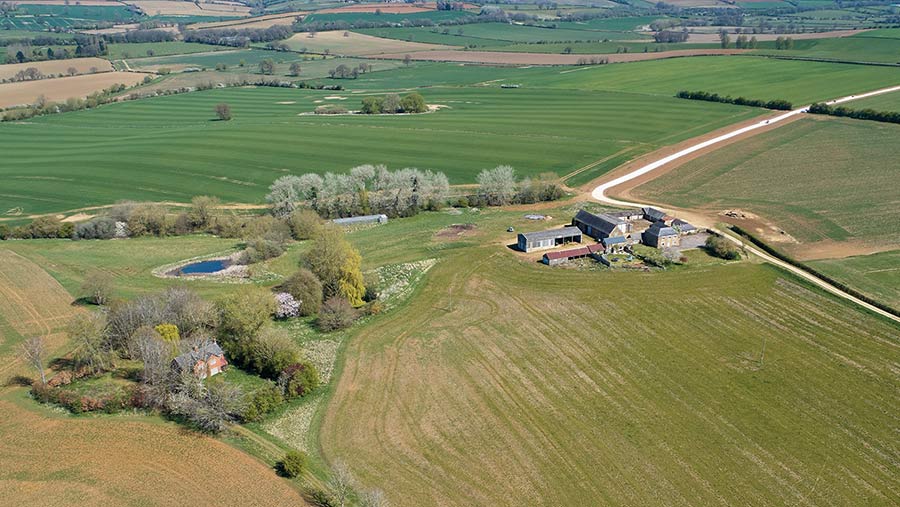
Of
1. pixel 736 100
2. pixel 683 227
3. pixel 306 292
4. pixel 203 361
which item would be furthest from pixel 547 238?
pixel 736 100

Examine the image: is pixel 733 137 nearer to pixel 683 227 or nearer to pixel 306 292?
pixel 683 227

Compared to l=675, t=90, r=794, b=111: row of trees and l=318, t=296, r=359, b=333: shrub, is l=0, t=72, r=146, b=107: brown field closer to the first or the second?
l=318, t=296, r=359, b=333: shrub

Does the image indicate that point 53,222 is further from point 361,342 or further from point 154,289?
point 361,342

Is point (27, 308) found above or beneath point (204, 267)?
above

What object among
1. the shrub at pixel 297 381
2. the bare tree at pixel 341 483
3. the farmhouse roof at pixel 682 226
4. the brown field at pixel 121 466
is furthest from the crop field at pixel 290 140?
the bare tree at pixel 341 483

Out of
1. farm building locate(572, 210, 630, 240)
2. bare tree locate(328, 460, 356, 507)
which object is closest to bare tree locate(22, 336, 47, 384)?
bare tree locate(328, 460, 356, 507)

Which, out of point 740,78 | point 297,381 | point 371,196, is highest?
point 740,78

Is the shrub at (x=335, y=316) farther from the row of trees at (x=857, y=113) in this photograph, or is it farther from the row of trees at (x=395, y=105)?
the row of trees at (x=857, y=113)
